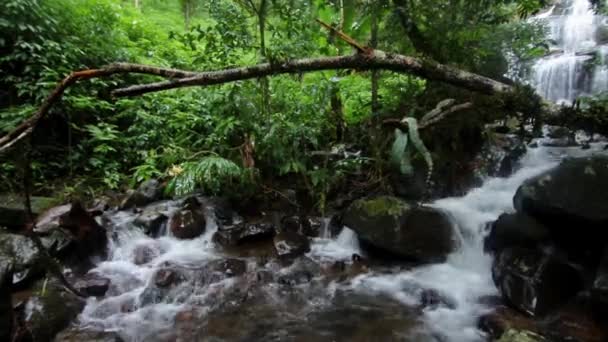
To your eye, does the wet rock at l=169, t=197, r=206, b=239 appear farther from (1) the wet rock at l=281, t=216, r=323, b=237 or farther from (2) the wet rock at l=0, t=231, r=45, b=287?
(2) the wet rock at l=0, t=231, r=45, b=287

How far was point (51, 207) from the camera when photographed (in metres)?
5.89

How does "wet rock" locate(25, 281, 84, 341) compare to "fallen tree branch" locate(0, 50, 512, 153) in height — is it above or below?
below

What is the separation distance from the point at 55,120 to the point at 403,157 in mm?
7150

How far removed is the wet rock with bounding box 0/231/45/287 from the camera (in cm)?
422

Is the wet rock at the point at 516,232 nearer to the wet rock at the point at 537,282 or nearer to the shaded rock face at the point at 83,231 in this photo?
the wet rock at the point at 537,282

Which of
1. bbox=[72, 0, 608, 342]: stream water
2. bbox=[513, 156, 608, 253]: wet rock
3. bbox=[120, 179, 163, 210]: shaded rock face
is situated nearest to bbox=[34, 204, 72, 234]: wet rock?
bbox=[72, 0, 608, 342]: stream water

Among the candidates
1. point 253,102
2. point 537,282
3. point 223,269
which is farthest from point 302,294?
point 253,102

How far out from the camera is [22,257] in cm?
433

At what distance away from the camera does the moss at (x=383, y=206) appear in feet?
17.5

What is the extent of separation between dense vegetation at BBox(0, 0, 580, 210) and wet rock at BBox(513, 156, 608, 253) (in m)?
1.18

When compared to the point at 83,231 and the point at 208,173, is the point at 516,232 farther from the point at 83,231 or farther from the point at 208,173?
the point at 83,231

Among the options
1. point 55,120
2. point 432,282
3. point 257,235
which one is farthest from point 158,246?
point 432,282

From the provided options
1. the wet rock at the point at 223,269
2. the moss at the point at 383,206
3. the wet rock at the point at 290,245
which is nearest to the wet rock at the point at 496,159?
the moss at the point at 383,206

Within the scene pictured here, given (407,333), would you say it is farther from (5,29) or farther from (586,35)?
(586,35)
